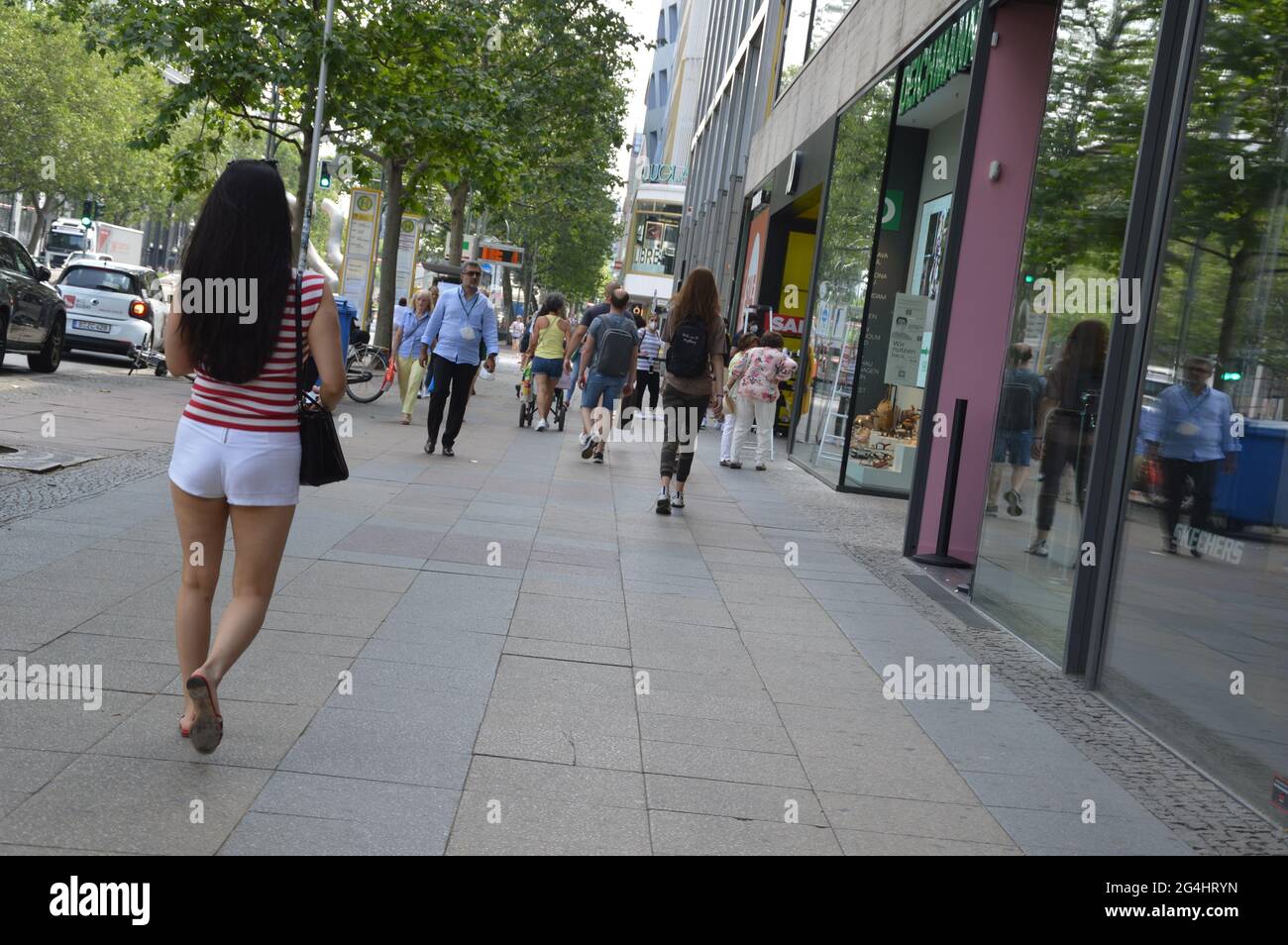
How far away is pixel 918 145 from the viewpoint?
15625 mm

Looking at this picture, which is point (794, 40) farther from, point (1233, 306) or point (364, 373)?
point (1233, 306)

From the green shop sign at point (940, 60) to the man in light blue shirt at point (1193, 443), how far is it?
18.8 feet

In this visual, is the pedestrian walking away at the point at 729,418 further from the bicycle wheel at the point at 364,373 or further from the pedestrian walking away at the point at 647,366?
the pedestrian walking away at the point at 647,366

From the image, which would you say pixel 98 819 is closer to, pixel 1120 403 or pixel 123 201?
pixel 1120 403

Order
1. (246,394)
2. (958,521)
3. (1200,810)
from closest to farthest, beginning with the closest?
1. (246,394)
2. (1200,810)
3. (958,521)

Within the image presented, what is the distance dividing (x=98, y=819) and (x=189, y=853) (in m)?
0.35

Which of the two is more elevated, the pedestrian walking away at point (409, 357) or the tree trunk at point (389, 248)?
the tree trunk at point (389, 248)

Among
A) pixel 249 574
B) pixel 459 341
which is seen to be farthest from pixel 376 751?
pixel 459 341

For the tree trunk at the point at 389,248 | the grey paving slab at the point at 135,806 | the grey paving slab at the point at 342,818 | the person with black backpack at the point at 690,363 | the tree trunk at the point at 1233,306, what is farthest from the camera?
the tree trunk at the point at 389,248

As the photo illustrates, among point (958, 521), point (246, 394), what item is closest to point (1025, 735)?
point (246, 394)

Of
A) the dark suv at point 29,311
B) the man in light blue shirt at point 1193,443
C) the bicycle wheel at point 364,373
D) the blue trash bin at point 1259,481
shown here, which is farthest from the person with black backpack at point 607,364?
the blue trash bin at point 1259,481

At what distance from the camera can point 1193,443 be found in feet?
19.6

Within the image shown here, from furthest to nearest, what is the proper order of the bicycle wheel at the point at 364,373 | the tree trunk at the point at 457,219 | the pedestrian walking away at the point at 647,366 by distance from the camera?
the tree trunk at the point at 457,219, the pedestrian walking away at the point at 647,366, the bicycle wheel at the point at 364,373

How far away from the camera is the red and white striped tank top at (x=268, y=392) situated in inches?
173
